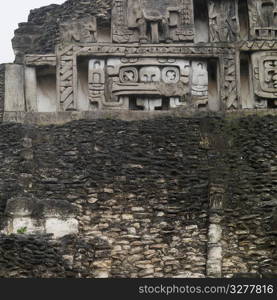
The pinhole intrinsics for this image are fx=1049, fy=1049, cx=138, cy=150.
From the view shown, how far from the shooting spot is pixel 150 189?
14.5m

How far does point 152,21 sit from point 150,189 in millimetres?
3671

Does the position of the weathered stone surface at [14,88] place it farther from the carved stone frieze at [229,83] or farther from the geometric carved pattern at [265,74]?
the geometric carved pattern at [265,74]

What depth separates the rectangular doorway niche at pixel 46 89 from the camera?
16.8 metres

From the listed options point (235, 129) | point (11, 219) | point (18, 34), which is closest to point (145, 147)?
point (235, 129)

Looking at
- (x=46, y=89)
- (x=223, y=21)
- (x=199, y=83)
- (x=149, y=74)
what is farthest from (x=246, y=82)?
(x=46, y=89)

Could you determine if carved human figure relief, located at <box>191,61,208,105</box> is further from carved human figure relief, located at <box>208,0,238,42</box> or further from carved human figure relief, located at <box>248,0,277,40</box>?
carved human figure relief, located at <box>248,0,277,40</box>

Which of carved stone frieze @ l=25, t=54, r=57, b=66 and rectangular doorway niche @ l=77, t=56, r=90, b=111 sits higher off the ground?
carved stone frieze @ l=25, t=54, r=57, b=66

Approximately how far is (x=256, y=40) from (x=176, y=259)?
5.13 metres

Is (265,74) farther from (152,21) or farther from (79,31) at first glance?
(79,31)

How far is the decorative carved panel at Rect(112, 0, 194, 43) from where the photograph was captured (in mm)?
17031

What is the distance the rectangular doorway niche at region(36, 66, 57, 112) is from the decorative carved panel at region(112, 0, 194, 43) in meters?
1.20

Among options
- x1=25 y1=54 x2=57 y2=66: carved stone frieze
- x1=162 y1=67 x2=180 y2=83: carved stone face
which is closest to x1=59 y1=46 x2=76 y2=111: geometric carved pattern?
x1=25 y1=54 x2=57 y2=66: carved stone frieze

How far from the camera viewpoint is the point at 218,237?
1367 cm

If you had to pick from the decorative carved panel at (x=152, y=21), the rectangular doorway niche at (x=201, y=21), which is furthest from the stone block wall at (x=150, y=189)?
the rectangular doorway niche at (x=201, y=21)
